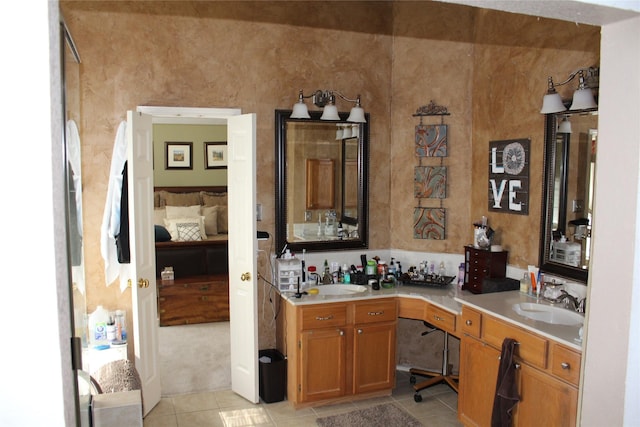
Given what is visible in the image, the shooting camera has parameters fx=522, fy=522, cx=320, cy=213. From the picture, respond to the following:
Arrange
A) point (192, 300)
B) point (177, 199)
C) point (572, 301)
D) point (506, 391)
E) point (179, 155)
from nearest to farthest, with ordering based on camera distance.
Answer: point (506, 391) → point (572, 301) → point (192, 300) → point (177, 199) → point (179, 155)

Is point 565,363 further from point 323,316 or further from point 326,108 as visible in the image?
point 326,108

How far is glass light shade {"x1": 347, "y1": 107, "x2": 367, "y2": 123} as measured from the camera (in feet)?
14.7

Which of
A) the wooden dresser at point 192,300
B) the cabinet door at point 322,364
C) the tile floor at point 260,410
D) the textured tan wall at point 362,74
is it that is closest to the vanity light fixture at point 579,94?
the textured tan wall at point 362,74

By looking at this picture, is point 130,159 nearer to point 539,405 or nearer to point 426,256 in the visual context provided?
point 426,256

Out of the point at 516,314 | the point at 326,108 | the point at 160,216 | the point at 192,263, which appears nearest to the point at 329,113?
the point at 326,108

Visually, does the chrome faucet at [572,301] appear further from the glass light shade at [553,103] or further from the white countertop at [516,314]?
the glass light shade at [553,103]

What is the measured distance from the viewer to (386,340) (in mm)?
4188

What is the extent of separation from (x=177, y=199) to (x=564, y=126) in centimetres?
587

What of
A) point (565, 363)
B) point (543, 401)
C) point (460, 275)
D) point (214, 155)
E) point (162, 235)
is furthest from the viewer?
point (214, 155)

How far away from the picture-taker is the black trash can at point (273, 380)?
13.5 feet

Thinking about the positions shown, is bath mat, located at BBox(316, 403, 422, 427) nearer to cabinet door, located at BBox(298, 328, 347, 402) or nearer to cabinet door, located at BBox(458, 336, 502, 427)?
cabinet door, located at BBox(298, 328, 347, 402)

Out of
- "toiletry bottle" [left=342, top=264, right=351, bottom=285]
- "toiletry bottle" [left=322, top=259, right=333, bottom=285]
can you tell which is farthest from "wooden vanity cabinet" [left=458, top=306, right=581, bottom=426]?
"toiletry bottle" [left=322, top=259, right=333, bottom=285]

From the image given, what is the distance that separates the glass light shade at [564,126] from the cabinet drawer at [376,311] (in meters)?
1.77

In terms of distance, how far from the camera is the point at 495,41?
4113 mm
